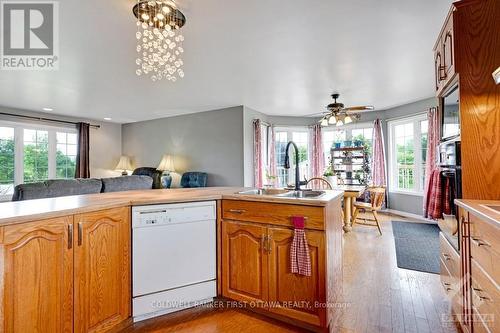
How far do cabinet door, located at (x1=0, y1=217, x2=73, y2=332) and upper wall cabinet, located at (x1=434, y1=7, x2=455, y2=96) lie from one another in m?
2.60

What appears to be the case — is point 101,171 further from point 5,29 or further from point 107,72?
point 5,29

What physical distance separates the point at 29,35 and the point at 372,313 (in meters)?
3.83

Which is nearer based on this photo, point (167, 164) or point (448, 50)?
point (448, 50)

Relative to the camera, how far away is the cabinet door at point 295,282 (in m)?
1.63

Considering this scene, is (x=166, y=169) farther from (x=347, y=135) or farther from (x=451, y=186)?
(x=451, y=186)

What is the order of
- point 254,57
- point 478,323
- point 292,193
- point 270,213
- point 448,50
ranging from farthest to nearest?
point 254,57
point 292,193
point 270,213
point 448,50
point 478,323

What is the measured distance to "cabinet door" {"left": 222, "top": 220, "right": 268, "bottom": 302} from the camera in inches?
72.2

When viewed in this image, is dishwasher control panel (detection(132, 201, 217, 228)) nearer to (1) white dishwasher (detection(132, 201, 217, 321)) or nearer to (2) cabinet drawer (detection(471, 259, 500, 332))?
(1) white dishwasher (detection(132, 201, 217, 321))

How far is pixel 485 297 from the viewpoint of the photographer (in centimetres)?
116

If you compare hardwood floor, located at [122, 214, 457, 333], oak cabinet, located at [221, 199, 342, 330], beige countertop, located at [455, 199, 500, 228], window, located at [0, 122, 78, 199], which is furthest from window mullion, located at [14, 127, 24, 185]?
beige countertop, located at [455, 199, 500, 228]

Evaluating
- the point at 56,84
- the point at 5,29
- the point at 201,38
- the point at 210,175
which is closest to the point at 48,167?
the point at 56,84

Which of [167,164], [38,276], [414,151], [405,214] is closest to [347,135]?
[414,151]

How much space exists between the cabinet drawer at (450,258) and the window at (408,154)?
3782mm

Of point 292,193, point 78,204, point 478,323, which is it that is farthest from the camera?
point 292,193
